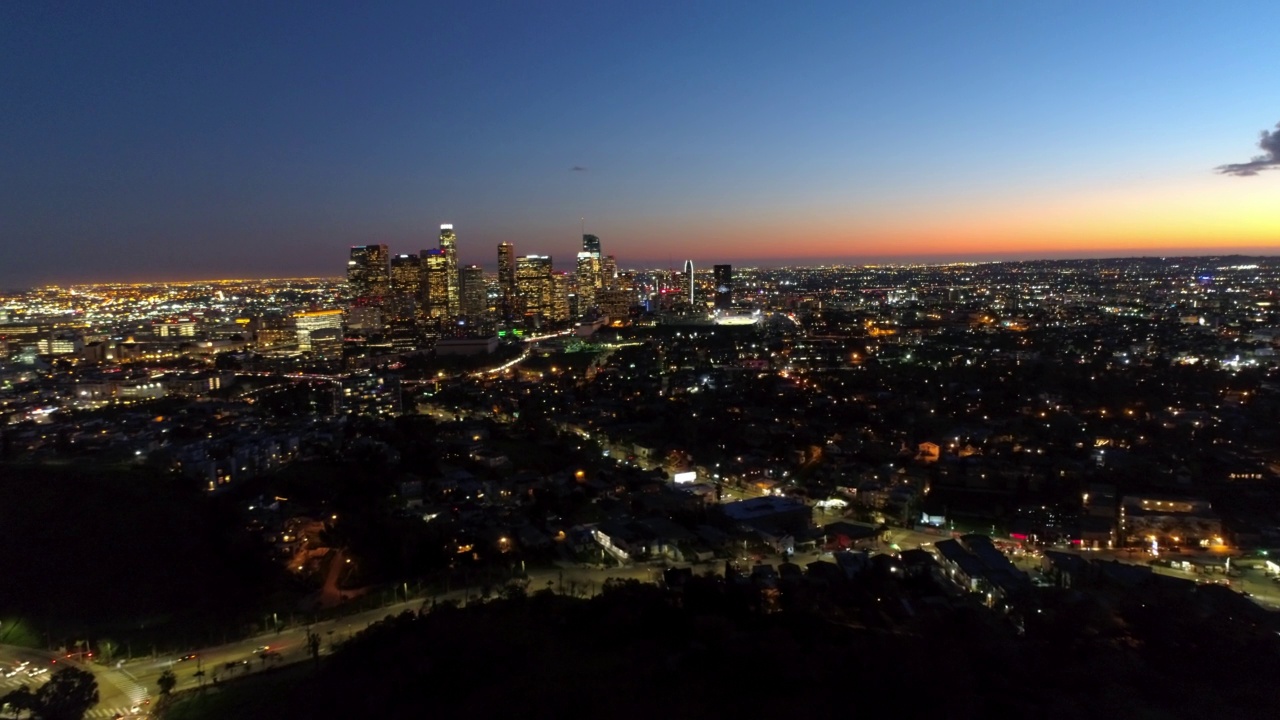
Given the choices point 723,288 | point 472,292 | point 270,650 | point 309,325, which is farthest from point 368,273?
point 270,650

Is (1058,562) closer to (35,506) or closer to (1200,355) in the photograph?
(35,506)

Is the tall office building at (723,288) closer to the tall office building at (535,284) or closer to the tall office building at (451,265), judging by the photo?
the tall office building at (535,284)

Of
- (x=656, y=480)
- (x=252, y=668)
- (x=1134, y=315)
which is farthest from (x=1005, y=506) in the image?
(x=1134, y=315)

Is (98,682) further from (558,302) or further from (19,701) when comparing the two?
(558,302)

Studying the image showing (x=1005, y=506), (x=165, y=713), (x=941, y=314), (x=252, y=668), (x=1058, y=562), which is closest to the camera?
(x=165, y=713)

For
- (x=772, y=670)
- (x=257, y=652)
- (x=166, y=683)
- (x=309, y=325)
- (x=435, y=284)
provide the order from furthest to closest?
(x=435, y=284), (x=309, y=325), (x=257, y=652), (x=166, y=683), (x=772, y=670)

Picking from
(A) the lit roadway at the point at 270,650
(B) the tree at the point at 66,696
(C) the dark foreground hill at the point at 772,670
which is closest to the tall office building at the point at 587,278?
(A) the lit roadway at the point at 270,650

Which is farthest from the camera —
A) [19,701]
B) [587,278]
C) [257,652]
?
[587,278]
